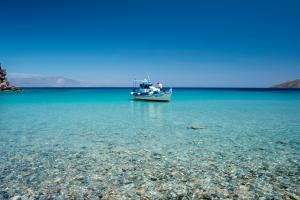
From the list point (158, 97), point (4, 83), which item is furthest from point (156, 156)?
point (4, 83)

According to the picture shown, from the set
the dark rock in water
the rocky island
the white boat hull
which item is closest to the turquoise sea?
the dark rock in water

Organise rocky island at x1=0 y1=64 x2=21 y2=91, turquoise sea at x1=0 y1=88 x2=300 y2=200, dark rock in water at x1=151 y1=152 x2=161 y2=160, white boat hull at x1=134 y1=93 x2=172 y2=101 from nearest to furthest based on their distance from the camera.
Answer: turquoise sea at x1=0 y1=88 x2=300 y2=200, dark rock in water at x1=151 y1=152 x2=161 y2=160, white boat hull at x1=134 y1=93 x2=172 y2=101, rocky island at x1=0 y1=64 x2=21 y2=91

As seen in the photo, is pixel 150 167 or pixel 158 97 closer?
pixel 150 167

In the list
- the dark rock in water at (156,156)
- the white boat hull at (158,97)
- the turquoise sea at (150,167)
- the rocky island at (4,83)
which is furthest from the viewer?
the rocky island at (4,83)

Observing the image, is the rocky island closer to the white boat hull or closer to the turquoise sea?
the white boat hull

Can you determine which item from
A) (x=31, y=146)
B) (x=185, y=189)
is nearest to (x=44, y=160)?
(x=31, y=146)

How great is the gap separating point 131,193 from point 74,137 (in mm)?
11221

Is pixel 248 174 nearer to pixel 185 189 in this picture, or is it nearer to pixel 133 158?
pixel 185 189

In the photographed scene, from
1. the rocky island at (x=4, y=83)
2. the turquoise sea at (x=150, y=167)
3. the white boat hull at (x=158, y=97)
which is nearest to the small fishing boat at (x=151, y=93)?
the white boat hull at (x=158, y=97)

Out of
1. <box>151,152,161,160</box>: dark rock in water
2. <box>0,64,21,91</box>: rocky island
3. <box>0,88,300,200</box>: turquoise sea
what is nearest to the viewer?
<box>0,88,300,200</box>: turquoise sea

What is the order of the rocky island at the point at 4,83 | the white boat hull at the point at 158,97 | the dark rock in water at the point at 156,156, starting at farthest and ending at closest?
the rocky island at the point at 4,83
the white boat hull at the point at 158,97
the dark rock in water at the point at 156,156

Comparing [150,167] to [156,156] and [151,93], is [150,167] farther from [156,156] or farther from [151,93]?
[151,93]

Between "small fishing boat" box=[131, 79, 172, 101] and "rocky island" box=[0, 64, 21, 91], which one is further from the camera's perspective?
"rocky island" box=[0, 64, 21, 91]

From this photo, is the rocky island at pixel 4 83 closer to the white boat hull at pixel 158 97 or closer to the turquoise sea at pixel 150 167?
the white boat hull at pixel 158 97
